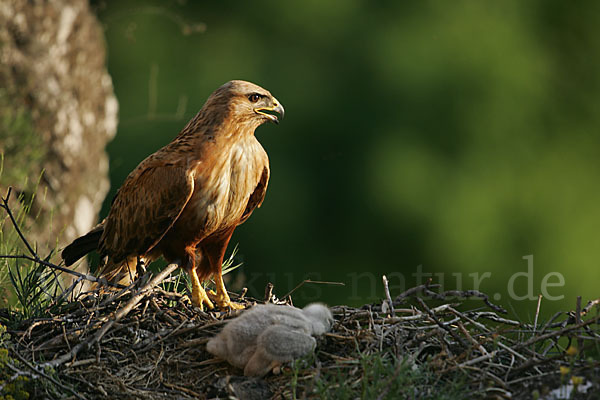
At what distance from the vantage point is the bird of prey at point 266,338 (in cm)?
291

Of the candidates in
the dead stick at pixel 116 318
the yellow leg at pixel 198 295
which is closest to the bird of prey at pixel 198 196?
the yellow leg at pixel 198 295

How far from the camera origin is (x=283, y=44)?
9.43 meters

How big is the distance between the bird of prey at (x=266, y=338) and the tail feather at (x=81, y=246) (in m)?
1.57

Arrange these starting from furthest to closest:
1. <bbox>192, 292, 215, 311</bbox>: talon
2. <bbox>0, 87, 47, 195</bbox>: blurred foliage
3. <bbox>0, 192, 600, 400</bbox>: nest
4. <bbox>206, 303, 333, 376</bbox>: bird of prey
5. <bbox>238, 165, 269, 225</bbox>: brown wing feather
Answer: <bbox>0, 87, 47, 195</bbox>: blurred foliage, <bbox>238, 165, 269, 225</bbox>: brown wing feather, <bbox>192, 292, 215, 311</bbox>: talon, <bbox>206, 303, 333, 376</bbox>: bird of prey, <bbox>0, 192, 600, 400</bbox>: nest

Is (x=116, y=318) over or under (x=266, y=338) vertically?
under

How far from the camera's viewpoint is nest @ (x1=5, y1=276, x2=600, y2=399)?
108 inches

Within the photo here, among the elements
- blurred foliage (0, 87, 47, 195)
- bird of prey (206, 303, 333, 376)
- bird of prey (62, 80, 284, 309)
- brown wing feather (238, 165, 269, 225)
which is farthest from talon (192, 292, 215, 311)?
blurred foliage (0, 87, 47, 195)

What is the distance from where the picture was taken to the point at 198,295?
3945 mm

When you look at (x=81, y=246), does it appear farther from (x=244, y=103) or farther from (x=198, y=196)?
(x=244, y=103)

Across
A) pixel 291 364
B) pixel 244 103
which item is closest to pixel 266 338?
pixel 291 364

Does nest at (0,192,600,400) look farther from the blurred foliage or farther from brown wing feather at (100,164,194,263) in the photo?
the blurred foliage

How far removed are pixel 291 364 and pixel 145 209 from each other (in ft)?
4.90

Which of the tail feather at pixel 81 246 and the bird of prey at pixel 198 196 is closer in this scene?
the bird of prey at pixel 198 196

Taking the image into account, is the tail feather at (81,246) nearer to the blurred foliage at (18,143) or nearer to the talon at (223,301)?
the talon at (223,301)
